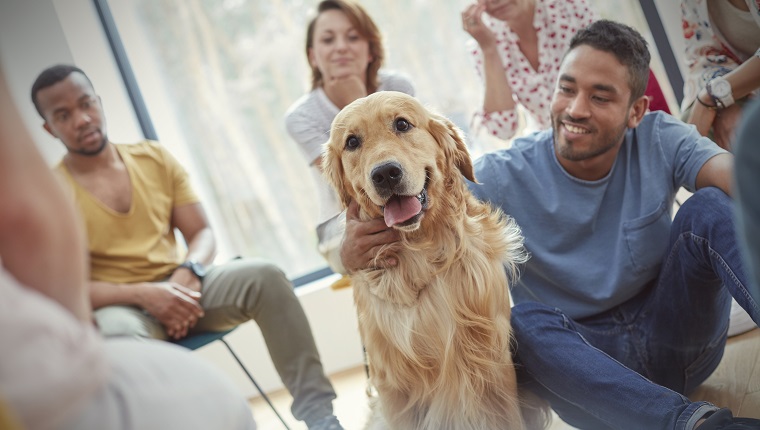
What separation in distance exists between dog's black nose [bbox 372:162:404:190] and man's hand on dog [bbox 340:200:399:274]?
13 centimetres

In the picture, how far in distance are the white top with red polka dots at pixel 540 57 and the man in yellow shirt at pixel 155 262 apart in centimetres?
103

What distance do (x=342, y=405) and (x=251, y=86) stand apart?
6.11 ft

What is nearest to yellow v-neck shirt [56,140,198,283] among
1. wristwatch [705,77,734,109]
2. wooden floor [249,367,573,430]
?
wooden floor [249,367,573,430]

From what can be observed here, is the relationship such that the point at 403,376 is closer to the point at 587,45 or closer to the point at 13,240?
the point at 587,45

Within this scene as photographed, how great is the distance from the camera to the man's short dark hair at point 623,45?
1.70m

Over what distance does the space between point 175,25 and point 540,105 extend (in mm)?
2245

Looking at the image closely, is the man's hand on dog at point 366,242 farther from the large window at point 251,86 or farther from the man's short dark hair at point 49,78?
the large window at point 251,86

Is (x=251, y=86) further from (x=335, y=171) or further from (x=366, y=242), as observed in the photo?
(x=366, y=242)

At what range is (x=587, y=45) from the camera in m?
1.71

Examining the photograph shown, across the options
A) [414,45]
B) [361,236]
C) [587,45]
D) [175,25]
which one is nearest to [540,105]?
[587,45]

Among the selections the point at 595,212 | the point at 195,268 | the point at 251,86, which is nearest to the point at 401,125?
the point at 595,212

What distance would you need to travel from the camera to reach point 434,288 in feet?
5.23

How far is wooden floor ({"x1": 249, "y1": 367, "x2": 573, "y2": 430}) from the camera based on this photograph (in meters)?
2.52

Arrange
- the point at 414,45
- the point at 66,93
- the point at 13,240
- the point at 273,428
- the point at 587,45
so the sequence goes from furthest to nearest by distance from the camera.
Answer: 1. the point at 414,45
2. the point at 273,428
3. the point at 66,93
4. the point at 587,45
5. the point at 13,240
